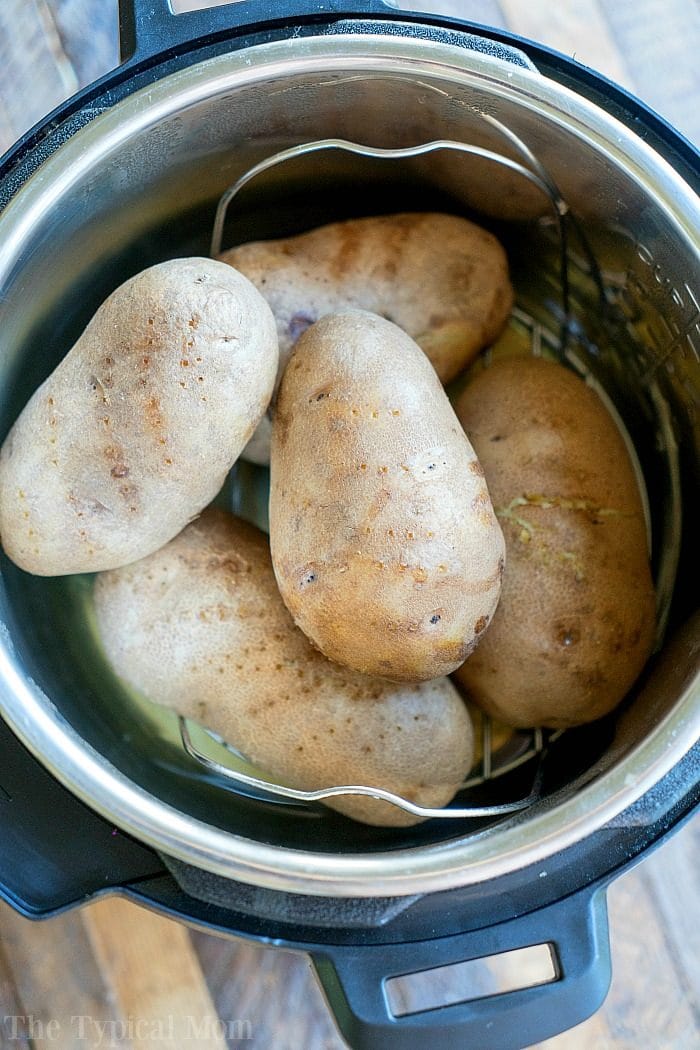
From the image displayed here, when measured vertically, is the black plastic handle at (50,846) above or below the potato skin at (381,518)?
below

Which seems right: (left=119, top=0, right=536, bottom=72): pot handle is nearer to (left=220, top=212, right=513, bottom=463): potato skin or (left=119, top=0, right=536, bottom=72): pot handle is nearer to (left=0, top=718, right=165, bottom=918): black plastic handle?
(left=220, top=212, right=513, bottom=463): potato skin

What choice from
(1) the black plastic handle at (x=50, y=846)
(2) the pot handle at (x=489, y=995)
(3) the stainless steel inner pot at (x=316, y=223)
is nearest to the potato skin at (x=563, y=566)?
(3) the stainless steel inner pot at (x=316, y=223)

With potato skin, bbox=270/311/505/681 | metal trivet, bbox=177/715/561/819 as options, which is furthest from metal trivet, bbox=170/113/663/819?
potato skin, bbox=270/311/505/681

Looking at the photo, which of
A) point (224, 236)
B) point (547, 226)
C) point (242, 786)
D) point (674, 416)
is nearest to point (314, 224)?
point (224, 236)

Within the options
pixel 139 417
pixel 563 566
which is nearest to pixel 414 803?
pixel 563 566

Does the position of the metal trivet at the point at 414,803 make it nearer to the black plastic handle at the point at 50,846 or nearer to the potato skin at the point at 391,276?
the black plastic handle at the point at 50,846

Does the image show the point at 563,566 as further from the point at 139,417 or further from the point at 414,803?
the point at 139,417
